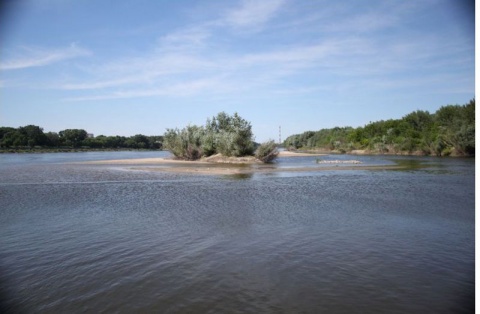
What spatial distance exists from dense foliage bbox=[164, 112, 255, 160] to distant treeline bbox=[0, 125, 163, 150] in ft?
158

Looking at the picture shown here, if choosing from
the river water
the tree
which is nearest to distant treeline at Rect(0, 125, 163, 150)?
the tree

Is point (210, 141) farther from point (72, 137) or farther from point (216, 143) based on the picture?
point (72, 137)

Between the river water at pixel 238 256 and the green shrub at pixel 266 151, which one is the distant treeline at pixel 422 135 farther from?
the river water at pixel 238 256

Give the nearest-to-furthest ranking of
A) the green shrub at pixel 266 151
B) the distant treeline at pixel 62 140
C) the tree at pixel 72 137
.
A: the green shrub at pixel 266 151 → the distant treeline at pixel 62 140 → the tree at pixel 72 137

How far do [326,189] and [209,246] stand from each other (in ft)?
45.0

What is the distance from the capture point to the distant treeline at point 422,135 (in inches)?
2288

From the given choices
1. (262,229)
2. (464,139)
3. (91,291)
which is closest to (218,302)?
(91,291)

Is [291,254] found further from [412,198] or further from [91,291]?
[412,198]

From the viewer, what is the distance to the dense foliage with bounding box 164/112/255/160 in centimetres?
4969

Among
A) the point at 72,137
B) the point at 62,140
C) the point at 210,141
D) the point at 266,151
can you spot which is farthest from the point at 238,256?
the point at 72,137

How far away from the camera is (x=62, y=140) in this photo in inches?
5443

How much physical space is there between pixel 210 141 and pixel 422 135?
2106 inches

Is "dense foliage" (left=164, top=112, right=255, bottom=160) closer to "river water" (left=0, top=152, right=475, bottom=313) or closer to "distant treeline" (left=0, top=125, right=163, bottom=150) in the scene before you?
"river water" (left=0, top=152, right=475, bottom=313)

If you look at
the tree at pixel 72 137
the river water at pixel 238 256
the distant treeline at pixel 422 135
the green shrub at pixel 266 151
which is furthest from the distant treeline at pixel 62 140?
the river water at pixel 238 256
